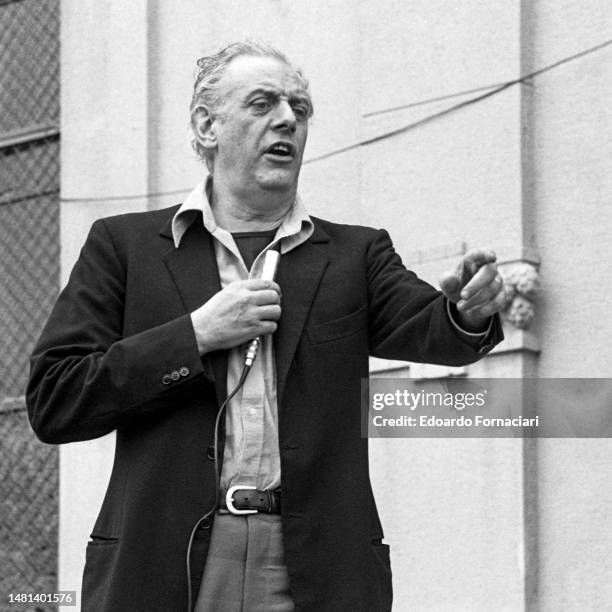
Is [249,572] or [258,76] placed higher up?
[258,76]

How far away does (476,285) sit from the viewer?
323 cm

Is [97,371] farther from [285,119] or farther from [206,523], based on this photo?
[285,119]

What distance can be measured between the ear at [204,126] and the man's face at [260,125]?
0.07 ft

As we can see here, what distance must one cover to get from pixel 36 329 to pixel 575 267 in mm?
3033

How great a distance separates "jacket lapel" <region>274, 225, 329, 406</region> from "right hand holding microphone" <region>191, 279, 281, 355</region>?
0.34ft

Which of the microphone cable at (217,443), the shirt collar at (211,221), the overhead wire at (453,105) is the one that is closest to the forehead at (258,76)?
the shirt collar at (211,221)

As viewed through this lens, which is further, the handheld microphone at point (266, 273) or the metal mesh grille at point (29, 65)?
the metal mesh grille at point (29, 65)

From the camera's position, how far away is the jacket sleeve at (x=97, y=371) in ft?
11.3

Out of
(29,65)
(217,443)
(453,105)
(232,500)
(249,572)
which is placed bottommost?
(249,572)

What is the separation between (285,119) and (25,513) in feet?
14.7

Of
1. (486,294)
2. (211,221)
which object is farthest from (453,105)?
(486,294)

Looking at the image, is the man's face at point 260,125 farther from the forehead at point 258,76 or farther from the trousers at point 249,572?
the trousers at point 249,572

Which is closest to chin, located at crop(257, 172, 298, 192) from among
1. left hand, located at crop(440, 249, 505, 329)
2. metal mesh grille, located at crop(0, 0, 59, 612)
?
left hand, located at crop(440, 249, 505, 329)

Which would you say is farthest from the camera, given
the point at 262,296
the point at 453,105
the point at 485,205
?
the point at 453,105
